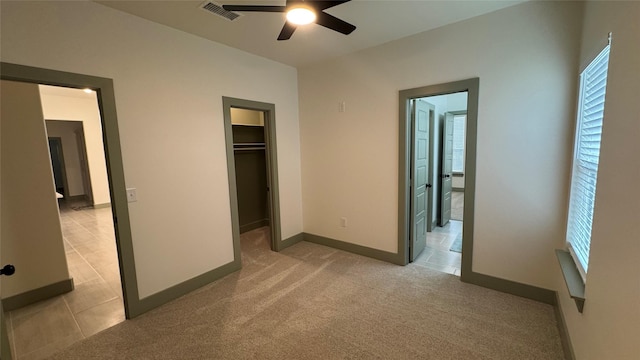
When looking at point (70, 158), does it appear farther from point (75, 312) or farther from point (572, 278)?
point (572, 278)

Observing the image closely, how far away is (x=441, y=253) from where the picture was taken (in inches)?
149

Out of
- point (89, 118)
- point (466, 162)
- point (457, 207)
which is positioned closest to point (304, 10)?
point (466, 162)

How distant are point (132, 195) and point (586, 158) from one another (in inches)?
145

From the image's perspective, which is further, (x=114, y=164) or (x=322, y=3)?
(x=114, y=164)

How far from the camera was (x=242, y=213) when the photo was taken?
495 centimetres

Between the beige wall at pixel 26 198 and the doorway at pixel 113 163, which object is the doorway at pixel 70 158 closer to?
the beige wall at pixel 26 198

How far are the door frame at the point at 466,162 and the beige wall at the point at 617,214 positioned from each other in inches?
43.6

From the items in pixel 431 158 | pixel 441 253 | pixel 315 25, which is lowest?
pixel 441 253

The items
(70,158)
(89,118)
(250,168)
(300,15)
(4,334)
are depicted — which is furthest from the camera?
(70,158)

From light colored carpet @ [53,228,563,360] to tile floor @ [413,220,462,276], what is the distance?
0.25 meters

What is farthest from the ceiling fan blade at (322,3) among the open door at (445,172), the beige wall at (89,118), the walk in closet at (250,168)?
the beige wall at (89,118)

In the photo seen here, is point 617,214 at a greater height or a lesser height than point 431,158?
lesser

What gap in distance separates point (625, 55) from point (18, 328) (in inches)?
183

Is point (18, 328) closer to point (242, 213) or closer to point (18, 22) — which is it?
point (18, 22)
